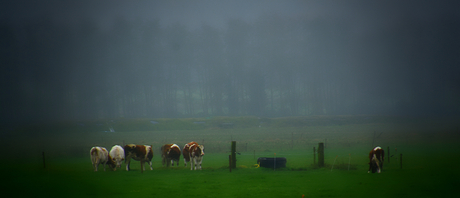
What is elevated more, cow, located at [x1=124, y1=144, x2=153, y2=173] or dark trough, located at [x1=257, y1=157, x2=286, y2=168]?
cow, located at [x1=124, y1=144, x2=153, y2=173]

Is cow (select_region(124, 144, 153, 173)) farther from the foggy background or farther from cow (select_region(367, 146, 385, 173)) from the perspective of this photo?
the foggy background

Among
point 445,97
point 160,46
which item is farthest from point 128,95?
point 445,97

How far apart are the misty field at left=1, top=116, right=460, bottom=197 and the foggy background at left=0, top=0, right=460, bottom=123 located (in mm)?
13834

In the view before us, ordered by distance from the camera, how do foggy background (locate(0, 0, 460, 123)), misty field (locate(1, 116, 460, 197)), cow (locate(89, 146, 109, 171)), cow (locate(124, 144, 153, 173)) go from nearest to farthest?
misty field (locate(1, 116, 460, 197)), cow (locate(89, 146, 109, 171)), cow (locate(124, 144, 153, 173)), foggy background (locate(0, 0, 460, 123))

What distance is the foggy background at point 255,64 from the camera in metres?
77.4

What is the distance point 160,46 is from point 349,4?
82.1 m

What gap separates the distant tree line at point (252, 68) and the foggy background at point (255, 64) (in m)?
0.27

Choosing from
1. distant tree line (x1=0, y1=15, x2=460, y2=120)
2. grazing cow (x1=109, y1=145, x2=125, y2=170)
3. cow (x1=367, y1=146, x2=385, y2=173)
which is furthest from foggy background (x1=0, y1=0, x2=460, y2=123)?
cow (x1=367, y1=146, x2=385, y2=173)

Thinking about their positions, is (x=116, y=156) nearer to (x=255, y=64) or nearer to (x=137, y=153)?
(x=137, y=153)

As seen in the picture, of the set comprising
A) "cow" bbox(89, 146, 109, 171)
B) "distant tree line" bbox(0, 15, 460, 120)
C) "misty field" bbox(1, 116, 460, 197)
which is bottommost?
"misty field" bbox(1, 116, 460, 197)

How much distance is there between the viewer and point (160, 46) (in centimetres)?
8738

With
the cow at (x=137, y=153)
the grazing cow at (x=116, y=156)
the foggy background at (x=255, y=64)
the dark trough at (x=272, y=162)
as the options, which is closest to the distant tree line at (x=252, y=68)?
the foggy background at (x=255, y=64)

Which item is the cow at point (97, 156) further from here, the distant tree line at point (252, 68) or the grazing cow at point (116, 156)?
the distant tree line at point (252, 68)

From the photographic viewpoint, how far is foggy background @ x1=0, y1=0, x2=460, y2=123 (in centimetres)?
7744
